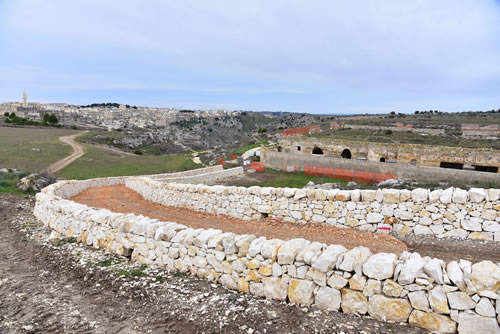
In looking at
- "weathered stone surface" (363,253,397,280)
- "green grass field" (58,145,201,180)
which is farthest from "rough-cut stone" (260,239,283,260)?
"green grass field" (58,145,201,180)

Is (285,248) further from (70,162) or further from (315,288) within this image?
(70,162)

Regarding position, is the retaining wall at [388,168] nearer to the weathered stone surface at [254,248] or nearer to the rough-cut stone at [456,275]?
the rough-cut stone at [456,275]

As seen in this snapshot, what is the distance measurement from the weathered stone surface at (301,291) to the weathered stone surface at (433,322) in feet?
4.74

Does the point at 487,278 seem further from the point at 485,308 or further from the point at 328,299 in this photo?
the point at 328,299

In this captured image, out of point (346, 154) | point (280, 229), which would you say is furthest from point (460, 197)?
point (346, 154)

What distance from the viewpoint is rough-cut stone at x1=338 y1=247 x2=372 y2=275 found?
5039 millimetres

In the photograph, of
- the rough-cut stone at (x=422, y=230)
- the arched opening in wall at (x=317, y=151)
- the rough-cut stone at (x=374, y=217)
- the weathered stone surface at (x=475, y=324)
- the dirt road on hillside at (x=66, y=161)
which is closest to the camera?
the weathered stone surface at (x=475, y=324)

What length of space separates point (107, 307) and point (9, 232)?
279 inches

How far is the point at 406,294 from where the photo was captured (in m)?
4.78

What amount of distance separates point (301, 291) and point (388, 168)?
93.4ft

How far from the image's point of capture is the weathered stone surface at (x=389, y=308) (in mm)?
4773

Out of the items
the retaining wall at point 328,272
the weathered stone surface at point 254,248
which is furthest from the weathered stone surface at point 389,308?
the weathered stone surface at point 254,248

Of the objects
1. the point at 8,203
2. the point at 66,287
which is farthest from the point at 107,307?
the point at 8,203

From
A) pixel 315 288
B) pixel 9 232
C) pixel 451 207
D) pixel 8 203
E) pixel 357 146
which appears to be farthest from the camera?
pixel 357 146
